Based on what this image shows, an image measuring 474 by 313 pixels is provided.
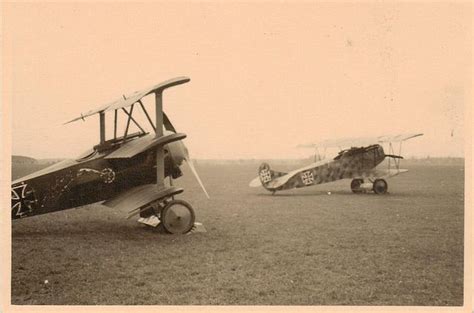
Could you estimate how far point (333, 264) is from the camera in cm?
505

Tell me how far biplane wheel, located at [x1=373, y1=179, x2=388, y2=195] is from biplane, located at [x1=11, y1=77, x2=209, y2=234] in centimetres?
599

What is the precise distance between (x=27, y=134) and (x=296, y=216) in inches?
169

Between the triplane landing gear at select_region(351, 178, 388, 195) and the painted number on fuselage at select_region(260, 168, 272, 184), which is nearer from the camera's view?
the triplane landing gear at select_region(351, 178, 388, 195)

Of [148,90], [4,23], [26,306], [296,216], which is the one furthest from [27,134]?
[296,216]

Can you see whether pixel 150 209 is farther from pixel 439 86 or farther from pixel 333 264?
pixel 439 86

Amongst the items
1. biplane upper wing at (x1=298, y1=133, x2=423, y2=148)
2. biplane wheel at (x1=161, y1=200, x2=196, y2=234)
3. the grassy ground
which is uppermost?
biplane upper wing at (x1=298, y1=133, x2=423, y2=148)

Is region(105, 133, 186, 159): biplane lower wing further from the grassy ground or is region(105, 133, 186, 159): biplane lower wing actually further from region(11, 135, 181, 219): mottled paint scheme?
the grassy ground

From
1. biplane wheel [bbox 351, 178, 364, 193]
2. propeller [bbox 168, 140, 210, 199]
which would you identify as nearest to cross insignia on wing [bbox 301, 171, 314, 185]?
biplane wheel [bbox 351, 178, 364, 193]

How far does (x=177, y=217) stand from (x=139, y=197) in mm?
573

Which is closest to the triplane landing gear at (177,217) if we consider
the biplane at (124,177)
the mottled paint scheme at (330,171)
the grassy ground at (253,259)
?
the biplane at (124,177)

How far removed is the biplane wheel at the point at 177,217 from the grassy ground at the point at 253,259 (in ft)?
0.44

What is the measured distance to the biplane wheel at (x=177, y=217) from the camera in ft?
19.9

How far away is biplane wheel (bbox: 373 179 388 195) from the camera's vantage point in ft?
36.0

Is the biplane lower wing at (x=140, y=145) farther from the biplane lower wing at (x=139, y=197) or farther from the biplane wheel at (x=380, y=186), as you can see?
the biplane wheel at (x=380, y=186)
